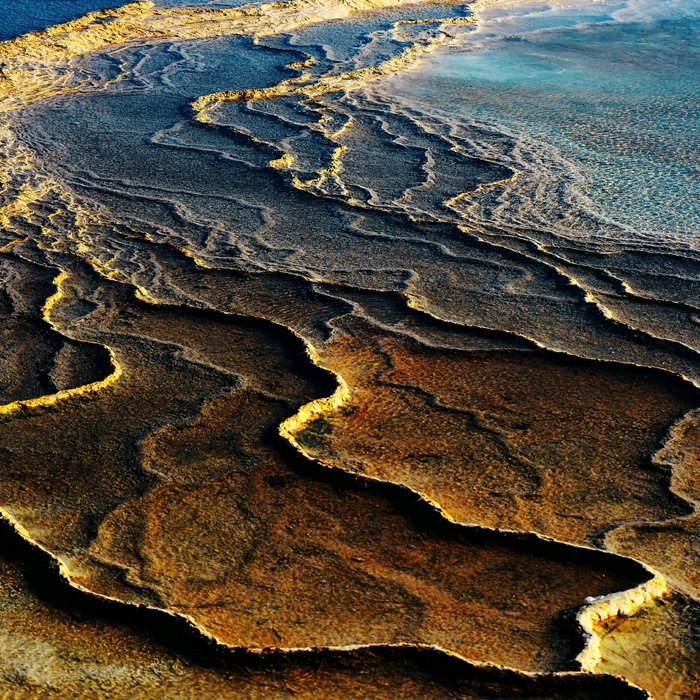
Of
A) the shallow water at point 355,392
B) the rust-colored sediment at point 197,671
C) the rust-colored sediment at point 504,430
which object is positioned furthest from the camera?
the rust-colored sediment at point 504,430

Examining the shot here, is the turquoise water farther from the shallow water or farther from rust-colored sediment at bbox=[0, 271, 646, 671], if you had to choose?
rust-colored sediment at bbox=[0, 271, 646, 671]

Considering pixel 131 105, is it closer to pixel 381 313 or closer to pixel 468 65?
pixel 468 65

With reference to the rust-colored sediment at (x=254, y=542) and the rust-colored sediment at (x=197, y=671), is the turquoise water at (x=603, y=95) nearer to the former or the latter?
the rust-colored sediment at (x=254, y=542)

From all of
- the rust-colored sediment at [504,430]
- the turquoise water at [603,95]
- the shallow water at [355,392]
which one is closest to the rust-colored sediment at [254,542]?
the shallow water at [355,392]

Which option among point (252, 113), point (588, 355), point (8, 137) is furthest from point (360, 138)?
point (588, 355)

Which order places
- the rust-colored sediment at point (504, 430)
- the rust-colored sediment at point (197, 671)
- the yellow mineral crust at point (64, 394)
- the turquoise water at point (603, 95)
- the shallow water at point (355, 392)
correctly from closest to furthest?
1. the rust-colored sediment at point (197, 671)
2. the shallow water at point (355, 392)
3. the rust-colored sediment at point (504, 430)
4. the yellow mineral crust at point (64, 394)
5. the turquoise water at point (603, 95)

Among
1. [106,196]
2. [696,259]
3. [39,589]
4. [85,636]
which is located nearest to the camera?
[85,636]
